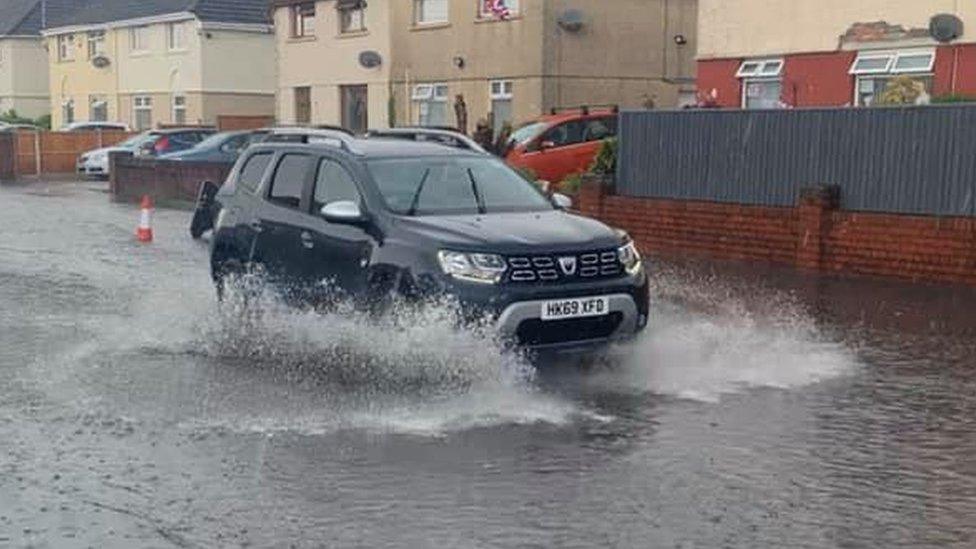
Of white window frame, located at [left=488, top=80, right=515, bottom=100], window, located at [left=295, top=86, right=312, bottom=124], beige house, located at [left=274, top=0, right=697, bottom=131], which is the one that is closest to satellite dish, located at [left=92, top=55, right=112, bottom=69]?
window, located at [left=295, top=86, right=312, bottom=124]

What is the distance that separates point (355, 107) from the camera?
3806 cm

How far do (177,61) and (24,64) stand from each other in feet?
60.4

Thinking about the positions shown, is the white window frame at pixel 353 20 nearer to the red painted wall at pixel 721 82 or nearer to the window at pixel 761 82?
the red painted wall at pixel 721 82

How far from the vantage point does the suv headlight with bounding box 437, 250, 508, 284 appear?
889cm

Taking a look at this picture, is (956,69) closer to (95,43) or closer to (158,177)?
Result: (158,177)

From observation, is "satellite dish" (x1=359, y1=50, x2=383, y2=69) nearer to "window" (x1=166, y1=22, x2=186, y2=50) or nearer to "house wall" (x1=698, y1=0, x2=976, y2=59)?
"house wall" (x1=698, y1=0, x2=976, y2=59)

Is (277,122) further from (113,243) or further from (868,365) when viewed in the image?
(868,365)

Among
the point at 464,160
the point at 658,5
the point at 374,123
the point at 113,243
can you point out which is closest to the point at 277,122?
the point at 374,123

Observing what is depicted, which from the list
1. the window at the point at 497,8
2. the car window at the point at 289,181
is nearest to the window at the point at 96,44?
the window at the point at 497,8

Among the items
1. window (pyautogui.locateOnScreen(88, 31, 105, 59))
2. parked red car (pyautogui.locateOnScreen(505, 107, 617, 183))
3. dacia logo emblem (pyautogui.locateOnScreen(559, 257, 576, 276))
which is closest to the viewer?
dacia logo emblem (pyautogui.locateOnScreen(559, 257, 576, 276))

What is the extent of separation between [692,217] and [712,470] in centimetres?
1019

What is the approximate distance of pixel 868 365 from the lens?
32.9 ft

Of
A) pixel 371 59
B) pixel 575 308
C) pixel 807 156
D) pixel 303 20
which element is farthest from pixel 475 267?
pixel 303 20

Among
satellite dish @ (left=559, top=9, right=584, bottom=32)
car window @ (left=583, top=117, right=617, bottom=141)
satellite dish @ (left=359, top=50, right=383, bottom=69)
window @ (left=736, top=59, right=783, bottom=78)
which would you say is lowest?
car window @ (left=583, top=117, right=617, bottom=141)
